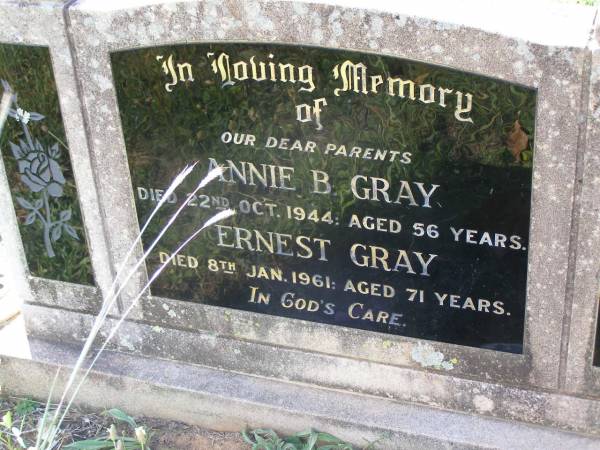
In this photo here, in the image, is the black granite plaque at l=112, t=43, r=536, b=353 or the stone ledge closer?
the black granite plaque at l=112, t=43, r=536, b=353

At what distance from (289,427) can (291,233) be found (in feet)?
2.47

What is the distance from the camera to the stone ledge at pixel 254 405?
2.92 m

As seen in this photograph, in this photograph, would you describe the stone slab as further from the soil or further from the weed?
the weed

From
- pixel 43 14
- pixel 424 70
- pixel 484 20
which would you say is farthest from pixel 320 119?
pixel 43 14

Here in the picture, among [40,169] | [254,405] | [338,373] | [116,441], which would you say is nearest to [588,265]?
[338,373]

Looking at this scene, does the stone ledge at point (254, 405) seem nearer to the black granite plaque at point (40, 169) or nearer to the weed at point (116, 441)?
the weed at point (116, 441)

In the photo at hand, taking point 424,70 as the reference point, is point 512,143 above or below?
below

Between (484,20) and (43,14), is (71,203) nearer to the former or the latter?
(43,14)

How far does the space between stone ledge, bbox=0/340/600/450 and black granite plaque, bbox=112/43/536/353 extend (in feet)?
1.02

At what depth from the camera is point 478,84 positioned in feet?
7.91

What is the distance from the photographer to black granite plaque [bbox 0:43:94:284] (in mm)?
3002

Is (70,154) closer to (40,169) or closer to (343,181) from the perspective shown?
(40,169)

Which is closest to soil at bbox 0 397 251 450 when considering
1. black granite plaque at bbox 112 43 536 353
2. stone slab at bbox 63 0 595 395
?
stone slab at bbox 63 0 595 395

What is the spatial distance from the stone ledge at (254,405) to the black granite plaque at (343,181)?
312mm
